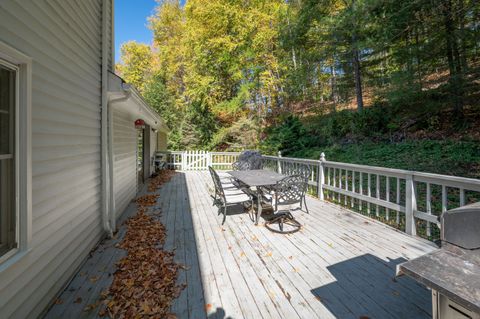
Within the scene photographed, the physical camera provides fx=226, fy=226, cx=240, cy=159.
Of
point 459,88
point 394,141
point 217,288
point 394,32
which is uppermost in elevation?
point 394,32

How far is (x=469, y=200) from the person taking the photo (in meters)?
5.12

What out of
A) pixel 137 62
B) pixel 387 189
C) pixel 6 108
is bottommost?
pixel 387 189

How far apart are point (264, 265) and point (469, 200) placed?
217 inches

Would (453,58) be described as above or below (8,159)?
above

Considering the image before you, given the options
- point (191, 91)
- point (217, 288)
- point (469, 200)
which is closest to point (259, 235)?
point (217, 288)

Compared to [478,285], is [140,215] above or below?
below

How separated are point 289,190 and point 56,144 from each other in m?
3.01

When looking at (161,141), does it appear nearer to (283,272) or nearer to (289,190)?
(289,190)

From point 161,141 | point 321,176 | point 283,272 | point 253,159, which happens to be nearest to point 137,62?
point 161,141

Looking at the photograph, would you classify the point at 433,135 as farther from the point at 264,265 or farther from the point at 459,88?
the point at 264,265

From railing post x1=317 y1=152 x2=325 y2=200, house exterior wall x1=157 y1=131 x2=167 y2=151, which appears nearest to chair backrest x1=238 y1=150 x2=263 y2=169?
railing post x1=317 y1=152 x2=325 y2=200

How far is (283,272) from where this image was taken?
8.11ft

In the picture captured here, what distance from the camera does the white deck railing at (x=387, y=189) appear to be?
10.2 ft

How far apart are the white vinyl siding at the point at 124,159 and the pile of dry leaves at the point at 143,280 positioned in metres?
1.15
